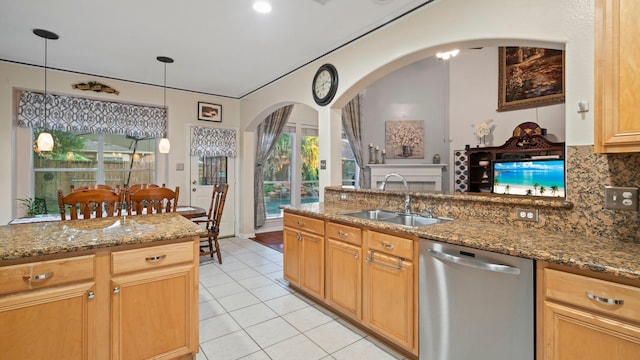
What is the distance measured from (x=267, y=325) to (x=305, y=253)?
698mm

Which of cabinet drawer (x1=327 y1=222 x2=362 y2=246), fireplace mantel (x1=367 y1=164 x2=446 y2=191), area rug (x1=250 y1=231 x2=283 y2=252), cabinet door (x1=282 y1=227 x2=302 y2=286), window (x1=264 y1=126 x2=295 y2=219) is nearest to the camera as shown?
cabinet drawer (x1=327 y1=222 x2=362 y2=246)

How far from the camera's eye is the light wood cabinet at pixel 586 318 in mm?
1120

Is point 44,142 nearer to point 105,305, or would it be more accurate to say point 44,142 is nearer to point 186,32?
point 186,32

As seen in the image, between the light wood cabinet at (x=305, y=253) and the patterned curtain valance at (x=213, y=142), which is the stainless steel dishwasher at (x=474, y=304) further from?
the patterned curtain valance at (x=213, y=142)

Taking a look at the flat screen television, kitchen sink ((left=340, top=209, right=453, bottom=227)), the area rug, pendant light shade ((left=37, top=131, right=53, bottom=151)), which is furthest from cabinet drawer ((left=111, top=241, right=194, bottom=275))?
the flat screen television

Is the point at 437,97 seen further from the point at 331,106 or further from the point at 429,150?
the point at 331,106

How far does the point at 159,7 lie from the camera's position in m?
2.52

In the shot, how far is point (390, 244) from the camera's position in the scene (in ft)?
6.51

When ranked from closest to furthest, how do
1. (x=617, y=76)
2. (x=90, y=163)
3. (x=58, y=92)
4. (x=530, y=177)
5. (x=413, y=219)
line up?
(x=617, y=76) < (x=413, y=219) < (x=58, y=92) < (x=90, y=163) < (x=530, y=177)

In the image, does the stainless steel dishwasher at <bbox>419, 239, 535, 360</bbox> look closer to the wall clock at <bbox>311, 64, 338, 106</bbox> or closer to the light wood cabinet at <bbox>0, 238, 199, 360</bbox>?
the light wood cabinet at <bbox>0, 238, 199, 360</bbox>

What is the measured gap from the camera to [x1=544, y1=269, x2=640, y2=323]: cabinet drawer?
1.11 m

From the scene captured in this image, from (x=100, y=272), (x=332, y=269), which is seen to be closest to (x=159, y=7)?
(x=100, y=272)

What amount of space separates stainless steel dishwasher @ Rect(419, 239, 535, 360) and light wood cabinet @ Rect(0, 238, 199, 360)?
147 cm

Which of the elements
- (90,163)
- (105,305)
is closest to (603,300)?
(105,305)
